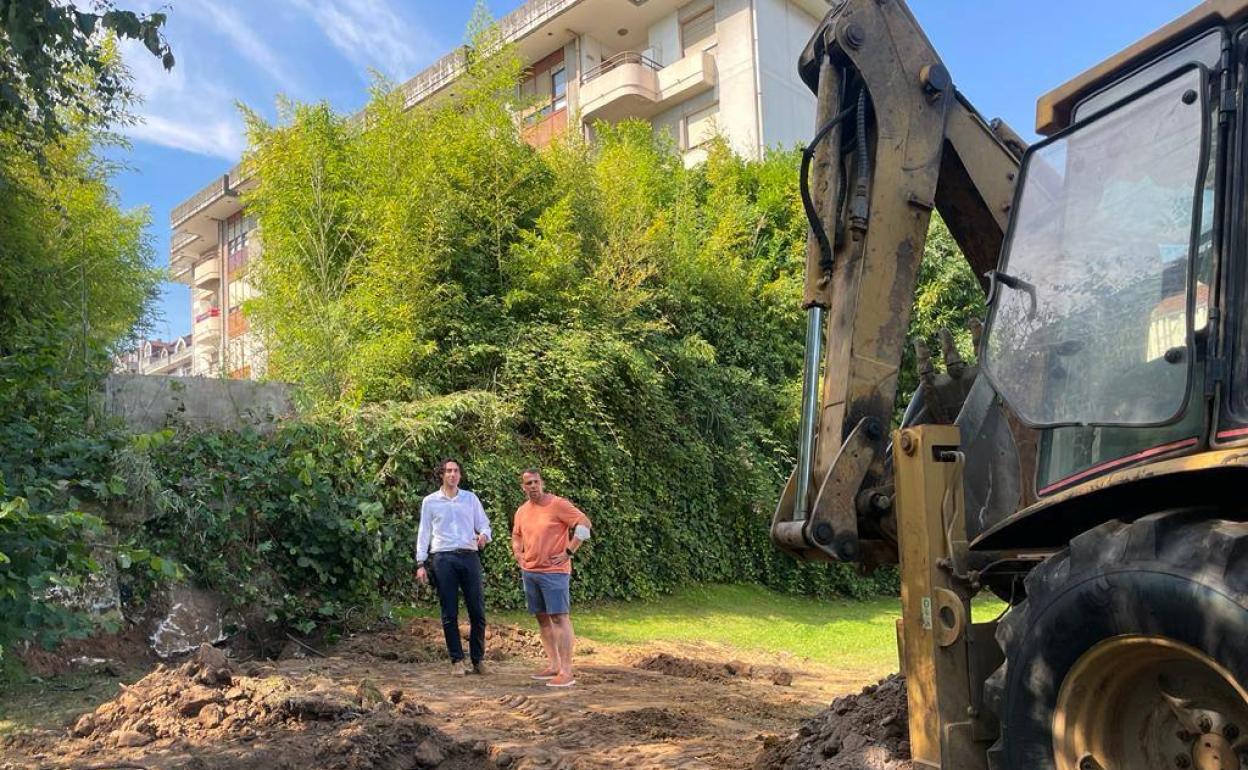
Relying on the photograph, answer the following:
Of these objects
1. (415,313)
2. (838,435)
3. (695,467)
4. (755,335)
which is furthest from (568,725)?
(755,335)

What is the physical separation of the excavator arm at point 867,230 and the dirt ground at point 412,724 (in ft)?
3.77

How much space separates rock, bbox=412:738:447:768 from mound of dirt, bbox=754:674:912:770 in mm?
1620

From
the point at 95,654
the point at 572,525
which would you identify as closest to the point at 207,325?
the point at 95,654

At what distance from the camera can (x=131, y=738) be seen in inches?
216

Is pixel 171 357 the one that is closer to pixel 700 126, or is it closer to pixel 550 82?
pixel 550 82

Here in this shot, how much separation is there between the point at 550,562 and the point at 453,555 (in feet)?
3.39

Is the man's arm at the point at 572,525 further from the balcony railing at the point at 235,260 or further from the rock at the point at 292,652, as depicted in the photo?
the balcony railing at the point at 235,260

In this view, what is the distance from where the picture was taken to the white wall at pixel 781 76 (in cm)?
2327

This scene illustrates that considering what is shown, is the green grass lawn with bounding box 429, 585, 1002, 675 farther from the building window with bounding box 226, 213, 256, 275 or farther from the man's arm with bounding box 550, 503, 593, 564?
the building window with bounding box 226, 213, 256, 275

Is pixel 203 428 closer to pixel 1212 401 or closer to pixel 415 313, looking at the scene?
pixel 415 313

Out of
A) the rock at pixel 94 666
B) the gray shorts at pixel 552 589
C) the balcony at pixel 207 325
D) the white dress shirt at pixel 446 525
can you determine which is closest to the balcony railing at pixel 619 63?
the balcony at pixel 207 325

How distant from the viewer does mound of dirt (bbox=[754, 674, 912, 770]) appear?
415cm

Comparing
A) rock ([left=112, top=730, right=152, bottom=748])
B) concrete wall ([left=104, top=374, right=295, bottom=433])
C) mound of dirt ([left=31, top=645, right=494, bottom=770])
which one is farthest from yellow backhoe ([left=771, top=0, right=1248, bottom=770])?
concrete wall ([left=104, top=374, right=295, bottom=433])

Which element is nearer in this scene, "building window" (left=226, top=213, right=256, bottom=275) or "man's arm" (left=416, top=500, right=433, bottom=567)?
"man's arm" (left=416, top=500, right=433, bottom=567)
